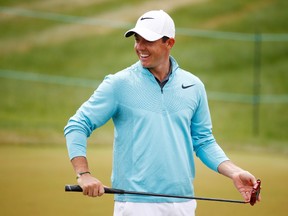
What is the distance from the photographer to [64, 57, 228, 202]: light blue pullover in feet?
15.4

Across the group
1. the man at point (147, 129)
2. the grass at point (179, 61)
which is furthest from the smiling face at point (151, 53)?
the grass at point (179, 61)

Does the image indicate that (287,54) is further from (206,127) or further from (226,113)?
(206,127)

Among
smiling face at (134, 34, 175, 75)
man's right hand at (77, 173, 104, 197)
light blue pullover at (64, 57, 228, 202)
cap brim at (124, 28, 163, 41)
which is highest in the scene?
cap brim at (124, 28, 163, 41)

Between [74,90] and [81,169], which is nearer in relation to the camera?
[81,169]

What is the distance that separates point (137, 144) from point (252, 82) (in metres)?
13.1

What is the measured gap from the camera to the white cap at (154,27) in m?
4.84

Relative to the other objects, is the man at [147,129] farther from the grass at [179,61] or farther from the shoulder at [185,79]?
the grass at [179,61]

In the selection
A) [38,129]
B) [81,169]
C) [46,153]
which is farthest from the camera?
[38,129]

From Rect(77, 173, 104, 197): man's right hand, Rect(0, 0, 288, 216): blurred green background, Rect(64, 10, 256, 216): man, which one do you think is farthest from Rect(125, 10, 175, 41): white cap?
Rect(0, 0, 288, 216): blurred green background

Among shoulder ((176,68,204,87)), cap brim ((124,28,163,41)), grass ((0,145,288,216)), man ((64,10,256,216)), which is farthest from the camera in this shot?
grass ((0,145,288,216))

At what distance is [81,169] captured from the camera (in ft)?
15.0

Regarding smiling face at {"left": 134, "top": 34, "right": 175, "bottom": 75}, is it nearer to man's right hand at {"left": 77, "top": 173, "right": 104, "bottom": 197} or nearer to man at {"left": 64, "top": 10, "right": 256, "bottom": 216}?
man at {"left": 64, "top": 10, "right": 256, "bottom": 216}

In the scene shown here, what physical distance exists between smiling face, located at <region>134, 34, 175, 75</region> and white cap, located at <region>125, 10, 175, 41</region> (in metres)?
0.05

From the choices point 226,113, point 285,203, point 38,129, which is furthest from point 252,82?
point 285,203
